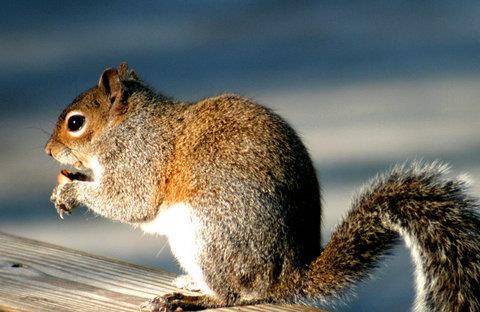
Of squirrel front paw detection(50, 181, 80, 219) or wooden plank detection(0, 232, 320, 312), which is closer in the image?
wooden plank detection(0, 232, 320, 312)

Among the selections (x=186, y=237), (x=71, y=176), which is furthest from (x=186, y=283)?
(x=71, y=176)

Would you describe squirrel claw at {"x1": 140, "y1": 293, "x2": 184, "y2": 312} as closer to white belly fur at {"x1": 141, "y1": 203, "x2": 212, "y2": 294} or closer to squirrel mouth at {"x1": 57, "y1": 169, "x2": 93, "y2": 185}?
white belly fur at {"x1": 141, "y1": 203, "x2": 212, "y2": 294}

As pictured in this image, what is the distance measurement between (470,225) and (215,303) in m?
0.58

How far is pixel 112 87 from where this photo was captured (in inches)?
114

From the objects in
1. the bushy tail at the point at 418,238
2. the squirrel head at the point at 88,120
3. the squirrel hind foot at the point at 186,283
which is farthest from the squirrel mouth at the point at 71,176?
the bushy tail at the point at 418,238

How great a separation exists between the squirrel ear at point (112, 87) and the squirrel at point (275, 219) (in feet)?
0.98

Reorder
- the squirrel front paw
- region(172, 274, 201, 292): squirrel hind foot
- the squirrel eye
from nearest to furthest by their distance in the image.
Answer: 1. region(172, 274, 201, 292): squirrel hind foot
2. the squirrel front paw
3. the squirrel eye

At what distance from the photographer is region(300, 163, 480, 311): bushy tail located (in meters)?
2.13

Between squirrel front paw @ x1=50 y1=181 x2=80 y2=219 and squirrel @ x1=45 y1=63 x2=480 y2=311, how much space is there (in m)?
0.26

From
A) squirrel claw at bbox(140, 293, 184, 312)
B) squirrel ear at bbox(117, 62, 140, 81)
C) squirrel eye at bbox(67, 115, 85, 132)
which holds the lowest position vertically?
squirrel claw at bbox(140, 293, 184, 312)

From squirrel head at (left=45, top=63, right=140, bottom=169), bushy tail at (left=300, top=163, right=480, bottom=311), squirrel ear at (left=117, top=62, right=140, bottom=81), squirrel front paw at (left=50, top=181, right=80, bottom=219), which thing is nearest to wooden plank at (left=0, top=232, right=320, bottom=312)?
bushy tail at (left=300, top=163, right=480, bottom=311)

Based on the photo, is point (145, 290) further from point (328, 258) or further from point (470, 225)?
point (470, 225)

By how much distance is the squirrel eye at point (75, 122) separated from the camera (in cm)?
294

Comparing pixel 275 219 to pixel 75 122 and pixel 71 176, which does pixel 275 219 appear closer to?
pixel 71 176
